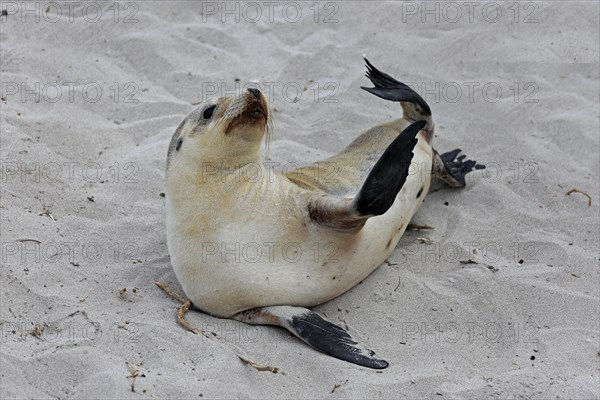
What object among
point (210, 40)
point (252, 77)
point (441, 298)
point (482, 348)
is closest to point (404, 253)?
point (441, 298)

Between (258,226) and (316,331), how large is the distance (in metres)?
0.55

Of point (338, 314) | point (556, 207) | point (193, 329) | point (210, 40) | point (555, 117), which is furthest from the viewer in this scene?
point (210, 40)

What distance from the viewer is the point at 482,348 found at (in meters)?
4.05

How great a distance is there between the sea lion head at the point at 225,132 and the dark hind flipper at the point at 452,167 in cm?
156

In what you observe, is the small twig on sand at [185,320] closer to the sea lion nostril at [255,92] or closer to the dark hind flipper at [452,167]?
the sea lion nostril at [255,92]

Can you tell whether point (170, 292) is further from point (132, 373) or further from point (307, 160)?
point (307, 160)

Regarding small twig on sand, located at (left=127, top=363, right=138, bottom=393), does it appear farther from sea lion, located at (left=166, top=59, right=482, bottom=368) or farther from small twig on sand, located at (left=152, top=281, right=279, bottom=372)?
sea lion, located at (left=166, top=59, right=482, bottom=368)

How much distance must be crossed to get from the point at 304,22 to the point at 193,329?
382 cm

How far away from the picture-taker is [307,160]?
568cm

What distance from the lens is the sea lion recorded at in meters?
3.91

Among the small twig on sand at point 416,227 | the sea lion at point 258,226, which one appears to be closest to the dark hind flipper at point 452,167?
the small twig on sand at point 416,227

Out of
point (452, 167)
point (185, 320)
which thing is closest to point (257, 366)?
point (185, 320)

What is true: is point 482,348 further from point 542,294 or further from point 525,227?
point 525,227

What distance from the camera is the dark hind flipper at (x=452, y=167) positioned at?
17.7 feet
